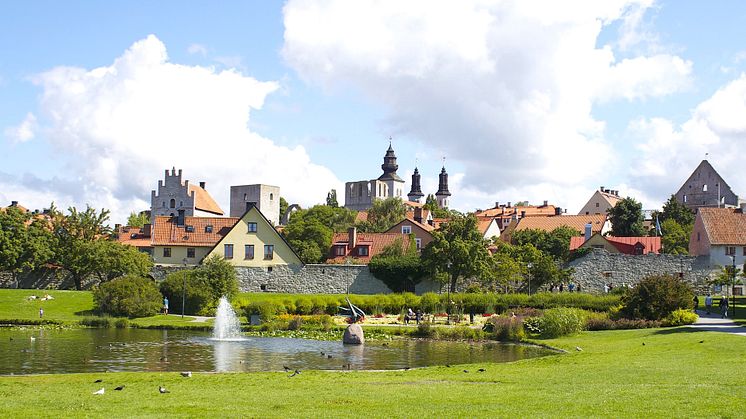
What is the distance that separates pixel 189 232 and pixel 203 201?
164ft

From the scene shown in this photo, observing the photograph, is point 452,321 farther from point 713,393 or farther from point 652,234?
point 652,234

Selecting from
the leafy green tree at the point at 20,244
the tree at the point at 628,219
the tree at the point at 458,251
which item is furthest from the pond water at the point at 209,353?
the tree at the point at 628,219

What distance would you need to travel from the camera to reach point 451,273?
57406 mm

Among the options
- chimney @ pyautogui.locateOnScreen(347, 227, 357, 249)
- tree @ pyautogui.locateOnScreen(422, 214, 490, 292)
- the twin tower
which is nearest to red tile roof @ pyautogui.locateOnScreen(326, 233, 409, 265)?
chimney @ pyautogui.locateOnScreen(347, 227, 357, 249)

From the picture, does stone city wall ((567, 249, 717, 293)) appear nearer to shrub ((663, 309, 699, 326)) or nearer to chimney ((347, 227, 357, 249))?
chimney ((347, 227, 357, 249))

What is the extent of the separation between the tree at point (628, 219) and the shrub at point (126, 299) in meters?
54.0

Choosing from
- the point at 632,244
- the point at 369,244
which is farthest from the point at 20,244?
the point at 632,244

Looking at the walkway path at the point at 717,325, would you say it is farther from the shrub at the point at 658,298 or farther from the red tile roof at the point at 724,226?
the red tile roof at the point at 724,226

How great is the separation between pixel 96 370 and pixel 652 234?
73.2 meters

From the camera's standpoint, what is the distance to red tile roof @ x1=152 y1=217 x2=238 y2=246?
6606 centimetres

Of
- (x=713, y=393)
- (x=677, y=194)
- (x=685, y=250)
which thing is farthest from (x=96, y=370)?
(x=677, y=194)

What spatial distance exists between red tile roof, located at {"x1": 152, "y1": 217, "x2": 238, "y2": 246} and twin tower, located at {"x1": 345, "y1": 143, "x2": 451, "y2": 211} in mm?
115401

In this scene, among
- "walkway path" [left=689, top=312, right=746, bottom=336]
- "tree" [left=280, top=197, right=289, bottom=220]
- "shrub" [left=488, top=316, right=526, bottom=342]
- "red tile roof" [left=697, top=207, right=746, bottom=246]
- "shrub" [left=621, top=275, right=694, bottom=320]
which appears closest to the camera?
"walkway path" [left=689, top=312, right=746, bottom=336]

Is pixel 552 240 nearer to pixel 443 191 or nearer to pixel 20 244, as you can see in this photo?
pixel 20 244
